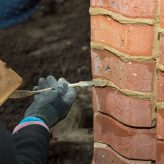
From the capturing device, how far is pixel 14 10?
2.17m

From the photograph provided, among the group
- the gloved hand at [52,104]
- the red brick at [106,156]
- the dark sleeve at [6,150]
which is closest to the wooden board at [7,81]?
the dark sleeve at [6,150]

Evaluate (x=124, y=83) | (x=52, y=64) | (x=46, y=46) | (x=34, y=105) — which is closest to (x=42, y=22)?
(x=46, y=46)

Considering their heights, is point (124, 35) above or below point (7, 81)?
above

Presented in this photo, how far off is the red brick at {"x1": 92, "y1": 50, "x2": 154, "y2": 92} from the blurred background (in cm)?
91

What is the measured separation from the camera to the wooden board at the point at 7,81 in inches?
53.2

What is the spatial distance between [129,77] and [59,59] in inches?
87.8

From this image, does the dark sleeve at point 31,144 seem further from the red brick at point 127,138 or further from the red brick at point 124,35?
the red brick at point 124,35

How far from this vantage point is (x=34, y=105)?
5.54 feet

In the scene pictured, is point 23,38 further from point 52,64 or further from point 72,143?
point 72,143

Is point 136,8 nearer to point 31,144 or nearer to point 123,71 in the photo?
point 123,71

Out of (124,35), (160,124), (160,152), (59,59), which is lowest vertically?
(59,59)

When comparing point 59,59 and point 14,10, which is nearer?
point 14,10

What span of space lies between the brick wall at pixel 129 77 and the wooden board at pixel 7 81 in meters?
0.28

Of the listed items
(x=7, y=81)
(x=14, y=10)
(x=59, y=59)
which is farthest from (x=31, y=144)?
(x=59, y=59)
